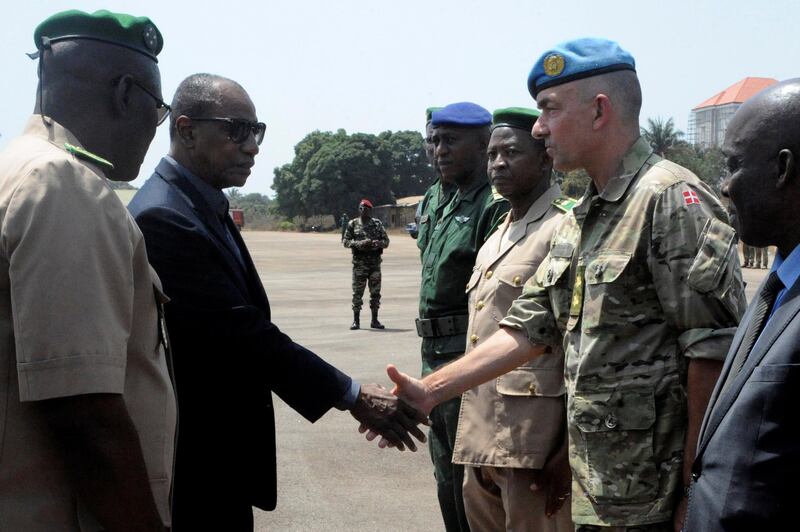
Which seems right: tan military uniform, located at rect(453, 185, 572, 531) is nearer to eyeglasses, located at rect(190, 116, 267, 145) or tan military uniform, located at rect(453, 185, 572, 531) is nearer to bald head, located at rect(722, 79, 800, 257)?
eyeglasses, located at rect(190, 116, 267, 145)

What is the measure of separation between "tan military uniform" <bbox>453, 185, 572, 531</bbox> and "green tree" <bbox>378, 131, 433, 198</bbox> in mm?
70038

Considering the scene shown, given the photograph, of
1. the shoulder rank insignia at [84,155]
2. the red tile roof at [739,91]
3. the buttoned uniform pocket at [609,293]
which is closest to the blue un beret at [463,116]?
the buttoned uniform pocket at [609,293]

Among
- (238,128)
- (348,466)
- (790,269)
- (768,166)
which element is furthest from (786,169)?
(348,466)

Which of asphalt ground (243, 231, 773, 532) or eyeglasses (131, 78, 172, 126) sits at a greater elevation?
eyeglasses (131, 78, 172, 126)

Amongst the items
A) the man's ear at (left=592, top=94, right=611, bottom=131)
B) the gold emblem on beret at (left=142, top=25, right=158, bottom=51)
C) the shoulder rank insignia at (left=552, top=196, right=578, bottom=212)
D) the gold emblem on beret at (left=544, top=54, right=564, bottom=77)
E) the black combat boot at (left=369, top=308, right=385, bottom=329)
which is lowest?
the black combat boot at (left=369, top=308, right=385, bottom=329)

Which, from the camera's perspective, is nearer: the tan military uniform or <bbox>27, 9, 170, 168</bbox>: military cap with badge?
<bbox>27, 9, 170, 168</bbox>: military cap with badge

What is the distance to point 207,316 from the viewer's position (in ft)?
9.27

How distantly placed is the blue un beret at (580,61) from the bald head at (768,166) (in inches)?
37.7

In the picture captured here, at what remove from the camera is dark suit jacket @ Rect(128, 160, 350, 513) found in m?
2.79

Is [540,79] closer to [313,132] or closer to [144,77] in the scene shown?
[144,77]

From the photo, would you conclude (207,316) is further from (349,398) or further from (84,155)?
(84,155)

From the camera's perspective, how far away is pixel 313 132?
3022 inches

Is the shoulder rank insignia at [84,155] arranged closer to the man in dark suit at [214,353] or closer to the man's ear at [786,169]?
the man in dark suit at [214,353]

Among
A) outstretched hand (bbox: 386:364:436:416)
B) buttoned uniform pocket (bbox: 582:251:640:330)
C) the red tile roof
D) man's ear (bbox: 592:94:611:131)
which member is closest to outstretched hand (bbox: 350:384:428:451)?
outstretched hand (bbox: 386:364:436:416)
